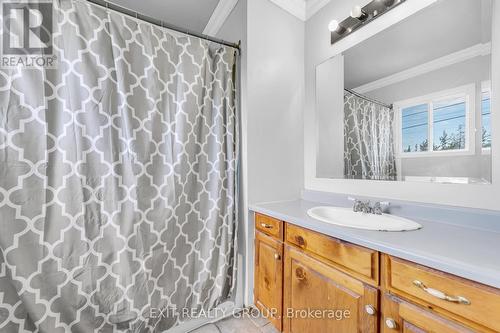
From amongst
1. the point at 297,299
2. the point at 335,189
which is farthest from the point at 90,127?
the point at 335,189

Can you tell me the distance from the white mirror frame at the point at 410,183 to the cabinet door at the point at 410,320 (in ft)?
2.10

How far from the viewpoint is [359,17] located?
1.40m

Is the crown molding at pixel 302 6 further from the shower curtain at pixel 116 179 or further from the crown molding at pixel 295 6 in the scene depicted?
the shower curtain at pixel 116 179

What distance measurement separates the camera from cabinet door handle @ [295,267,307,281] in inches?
43.8

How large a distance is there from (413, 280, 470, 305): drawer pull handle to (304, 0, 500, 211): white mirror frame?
61 centimetres

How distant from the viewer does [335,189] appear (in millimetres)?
1579

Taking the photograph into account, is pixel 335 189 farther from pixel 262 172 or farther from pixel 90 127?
pixel 90 127

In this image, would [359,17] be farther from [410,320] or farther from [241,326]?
[241,326]

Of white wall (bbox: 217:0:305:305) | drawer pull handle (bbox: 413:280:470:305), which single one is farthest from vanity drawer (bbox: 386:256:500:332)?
white wall (bbox: 217:0:305:305)

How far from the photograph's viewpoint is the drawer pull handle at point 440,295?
1.97ft

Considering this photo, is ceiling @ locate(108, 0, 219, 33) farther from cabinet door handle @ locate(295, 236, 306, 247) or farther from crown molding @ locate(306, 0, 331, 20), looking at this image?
cabinet door handle @ locate(295, 236, 306, 247)

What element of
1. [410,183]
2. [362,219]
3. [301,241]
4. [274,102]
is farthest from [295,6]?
[301,241]

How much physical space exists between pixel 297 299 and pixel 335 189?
0.81m

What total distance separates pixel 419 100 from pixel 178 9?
2038 mm
